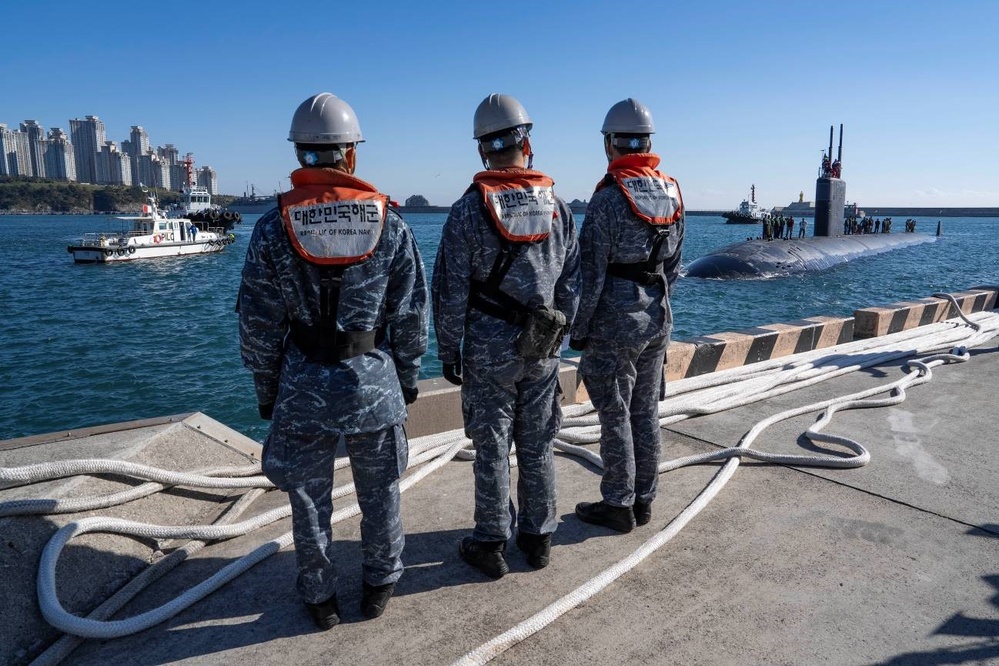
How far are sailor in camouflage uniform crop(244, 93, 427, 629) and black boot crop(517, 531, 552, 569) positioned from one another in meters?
0.75

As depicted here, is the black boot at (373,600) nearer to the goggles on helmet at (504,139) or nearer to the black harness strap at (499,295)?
the black harness strap at (499,295)

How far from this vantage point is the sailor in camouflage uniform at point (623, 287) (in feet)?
12.2

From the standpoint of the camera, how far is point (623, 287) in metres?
3.75

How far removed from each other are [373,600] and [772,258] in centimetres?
3514

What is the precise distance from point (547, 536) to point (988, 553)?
7.60ft

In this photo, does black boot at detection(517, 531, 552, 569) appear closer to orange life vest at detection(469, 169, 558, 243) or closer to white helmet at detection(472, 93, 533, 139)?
orange life vest at detection(469, 169, 558, 243)

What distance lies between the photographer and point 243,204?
141 m

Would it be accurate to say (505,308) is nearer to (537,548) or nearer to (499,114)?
(499,114)

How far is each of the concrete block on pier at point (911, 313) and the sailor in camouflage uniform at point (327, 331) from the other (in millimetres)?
8797

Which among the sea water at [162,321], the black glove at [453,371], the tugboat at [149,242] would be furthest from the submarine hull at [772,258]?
the tugboat at [149,242]

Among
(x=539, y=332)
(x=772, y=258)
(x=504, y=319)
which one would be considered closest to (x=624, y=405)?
(x=539, y=332)

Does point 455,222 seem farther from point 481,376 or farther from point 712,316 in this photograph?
point 712,316

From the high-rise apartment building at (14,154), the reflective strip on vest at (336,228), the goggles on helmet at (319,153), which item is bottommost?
the reflective strip on vest at (336,228)

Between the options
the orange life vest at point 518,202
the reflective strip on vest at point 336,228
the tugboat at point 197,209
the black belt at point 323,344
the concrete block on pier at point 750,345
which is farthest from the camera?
the tugboat at point 197,209
